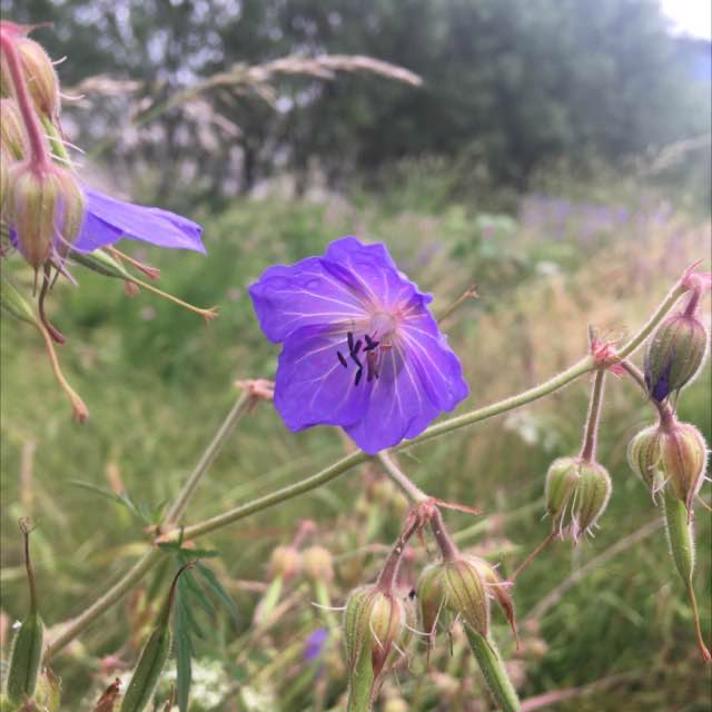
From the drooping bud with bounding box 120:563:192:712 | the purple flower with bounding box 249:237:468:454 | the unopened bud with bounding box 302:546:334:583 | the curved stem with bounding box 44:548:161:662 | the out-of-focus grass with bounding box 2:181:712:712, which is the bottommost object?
the out-of-focus grass with bounding box 2:181:712:712

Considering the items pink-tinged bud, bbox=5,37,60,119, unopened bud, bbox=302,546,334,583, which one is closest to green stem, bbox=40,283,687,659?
pink-tinged bud, bbox=5,37,60,119

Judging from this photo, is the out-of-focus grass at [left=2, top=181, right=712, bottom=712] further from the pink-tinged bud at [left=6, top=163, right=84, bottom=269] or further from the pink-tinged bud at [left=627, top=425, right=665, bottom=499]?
the pink-tinged bud at [left=6, top=163, right=84, bottom=269]

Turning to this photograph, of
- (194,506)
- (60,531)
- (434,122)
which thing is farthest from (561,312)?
(434,122)

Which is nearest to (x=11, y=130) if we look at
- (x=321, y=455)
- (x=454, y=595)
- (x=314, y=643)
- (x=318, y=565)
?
(x=454, y=595)

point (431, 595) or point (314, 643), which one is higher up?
point (431, 595)

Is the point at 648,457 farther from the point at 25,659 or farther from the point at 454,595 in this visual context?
the point at 25,659

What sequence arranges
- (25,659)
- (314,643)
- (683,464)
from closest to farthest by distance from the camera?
(25,659), (683,464), (314,643)

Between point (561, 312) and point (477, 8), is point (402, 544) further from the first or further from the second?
point (477, 8)
